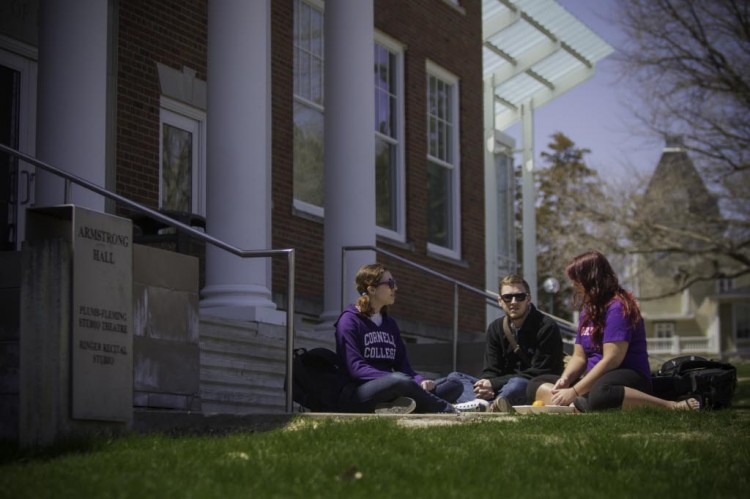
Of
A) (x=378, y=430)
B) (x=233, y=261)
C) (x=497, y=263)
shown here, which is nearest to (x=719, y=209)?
(x=497, y=263)

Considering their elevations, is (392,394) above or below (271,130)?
below

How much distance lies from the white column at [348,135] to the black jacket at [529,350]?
10.3ft

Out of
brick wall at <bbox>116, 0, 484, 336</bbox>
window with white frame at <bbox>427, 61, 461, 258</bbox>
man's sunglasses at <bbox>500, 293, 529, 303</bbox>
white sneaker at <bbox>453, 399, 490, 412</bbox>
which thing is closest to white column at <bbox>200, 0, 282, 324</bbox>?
brick wall at <bbox>116, 0, 484, 336</bbox>

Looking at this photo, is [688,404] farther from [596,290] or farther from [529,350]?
[529,350]

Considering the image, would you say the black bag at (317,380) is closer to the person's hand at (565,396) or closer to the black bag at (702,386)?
the person's hand at (565,396)

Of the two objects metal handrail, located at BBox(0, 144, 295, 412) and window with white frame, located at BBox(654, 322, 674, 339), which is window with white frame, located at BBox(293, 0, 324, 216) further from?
window with white frame, located at BBox(654, 322, 674, 339)

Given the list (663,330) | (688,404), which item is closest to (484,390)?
(688,404)

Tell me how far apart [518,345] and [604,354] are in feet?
3.95

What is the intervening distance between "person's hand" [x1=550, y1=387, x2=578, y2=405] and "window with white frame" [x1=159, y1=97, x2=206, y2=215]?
5706 millimetres

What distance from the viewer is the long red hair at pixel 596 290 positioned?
9.47 meters

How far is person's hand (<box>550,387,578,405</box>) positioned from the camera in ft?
30.5

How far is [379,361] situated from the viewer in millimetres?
9711

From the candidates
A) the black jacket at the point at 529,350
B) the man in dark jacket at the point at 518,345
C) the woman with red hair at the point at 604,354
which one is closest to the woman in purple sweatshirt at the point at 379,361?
the man in dark jacket at the point at 518,345

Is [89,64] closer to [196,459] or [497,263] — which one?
[196,459]
